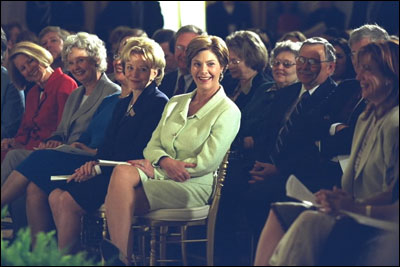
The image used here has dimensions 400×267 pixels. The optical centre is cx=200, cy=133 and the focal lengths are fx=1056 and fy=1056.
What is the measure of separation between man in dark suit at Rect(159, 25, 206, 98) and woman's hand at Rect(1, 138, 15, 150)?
1.11m

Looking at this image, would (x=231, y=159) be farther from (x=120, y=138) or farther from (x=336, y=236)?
(x=336, y=236)

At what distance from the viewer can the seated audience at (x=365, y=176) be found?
4.29 m

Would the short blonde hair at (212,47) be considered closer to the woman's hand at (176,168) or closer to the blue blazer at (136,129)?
the blue blazer at (136,129)

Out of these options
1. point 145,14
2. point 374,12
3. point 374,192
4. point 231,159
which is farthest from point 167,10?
point 374,192

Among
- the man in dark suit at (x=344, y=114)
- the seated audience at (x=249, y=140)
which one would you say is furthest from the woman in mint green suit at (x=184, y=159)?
the man in dark suit at (x=344, y=114)

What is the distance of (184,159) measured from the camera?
211 inches

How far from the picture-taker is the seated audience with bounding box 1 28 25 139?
572 centimetres

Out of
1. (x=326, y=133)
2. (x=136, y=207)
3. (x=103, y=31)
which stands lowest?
(x=136, y=207)

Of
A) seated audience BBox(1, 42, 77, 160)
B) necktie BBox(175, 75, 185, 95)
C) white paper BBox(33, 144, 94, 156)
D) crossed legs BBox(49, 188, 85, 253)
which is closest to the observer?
crossed legs BBox(49, 188, 85, 253)

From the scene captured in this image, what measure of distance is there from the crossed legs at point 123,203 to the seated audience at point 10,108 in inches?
30.3

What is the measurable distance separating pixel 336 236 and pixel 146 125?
5.27ft

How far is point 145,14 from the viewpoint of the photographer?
28.2 feet

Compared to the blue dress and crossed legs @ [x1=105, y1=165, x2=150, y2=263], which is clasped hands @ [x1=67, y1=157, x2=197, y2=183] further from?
the blue dress

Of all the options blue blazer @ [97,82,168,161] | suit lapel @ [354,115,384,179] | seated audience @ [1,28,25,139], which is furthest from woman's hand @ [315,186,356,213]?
seated audience @ [1,28,25,139]
